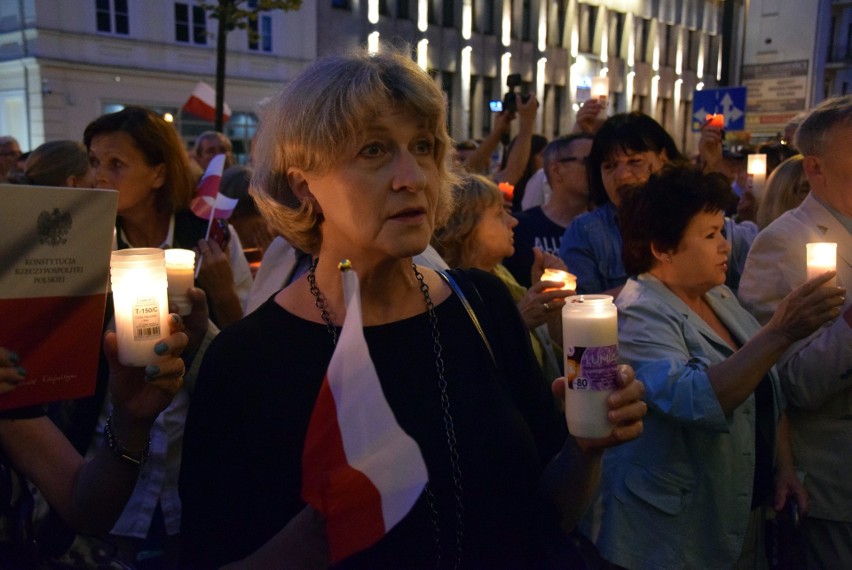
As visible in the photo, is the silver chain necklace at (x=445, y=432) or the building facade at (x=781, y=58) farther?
the building facade at (x=781, y=58)

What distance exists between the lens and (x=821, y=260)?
8.49 ft

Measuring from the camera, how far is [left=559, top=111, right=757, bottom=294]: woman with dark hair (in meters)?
4.06

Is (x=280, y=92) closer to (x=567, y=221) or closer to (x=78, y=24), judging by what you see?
(x=567, y=221)

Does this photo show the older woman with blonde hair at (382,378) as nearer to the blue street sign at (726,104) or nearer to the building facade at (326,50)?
the building facade at (326,50)

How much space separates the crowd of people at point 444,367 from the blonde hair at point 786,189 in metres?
0.01

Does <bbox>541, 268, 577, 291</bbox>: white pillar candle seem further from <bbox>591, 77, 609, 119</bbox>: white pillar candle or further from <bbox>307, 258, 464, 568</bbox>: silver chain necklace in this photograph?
<bbox>591, 77, 609, 119</bbox>: white pillar candle

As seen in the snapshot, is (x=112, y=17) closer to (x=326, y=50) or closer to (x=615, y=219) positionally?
(x=326, y=50)

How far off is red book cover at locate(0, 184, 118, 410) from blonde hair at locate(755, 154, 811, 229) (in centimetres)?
344

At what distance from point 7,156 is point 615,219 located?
8682 mm

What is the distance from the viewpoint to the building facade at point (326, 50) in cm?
2173

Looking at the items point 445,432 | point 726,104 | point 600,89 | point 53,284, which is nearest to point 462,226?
point 445,432

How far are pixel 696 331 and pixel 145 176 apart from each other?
2.26 metres

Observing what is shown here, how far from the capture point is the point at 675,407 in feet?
8.61

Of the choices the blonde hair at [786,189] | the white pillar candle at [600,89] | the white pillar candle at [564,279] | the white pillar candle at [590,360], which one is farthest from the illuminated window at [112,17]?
the white pillar candle at [590,360]
